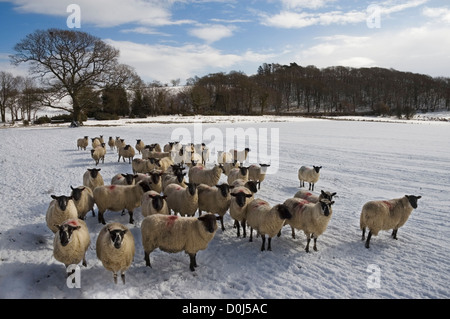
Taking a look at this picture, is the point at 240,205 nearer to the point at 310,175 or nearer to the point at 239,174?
the point at 239,174

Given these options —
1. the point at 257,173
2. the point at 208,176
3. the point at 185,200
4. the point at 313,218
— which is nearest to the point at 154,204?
the point at 185,200

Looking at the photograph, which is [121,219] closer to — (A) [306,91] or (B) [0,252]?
(B) [0,252]

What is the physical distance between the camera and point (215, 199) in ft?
27.7

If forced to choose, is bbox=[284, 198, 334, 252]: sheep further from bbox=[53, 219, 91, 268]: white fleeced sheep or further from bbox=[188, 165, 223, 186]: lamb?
bbox=[53, 219, 91, 268]: white fleeced sheep

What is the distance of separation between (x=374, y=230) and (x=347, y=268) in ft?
5.15

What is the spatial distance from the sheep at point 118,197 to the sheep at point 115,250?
2.61 metres

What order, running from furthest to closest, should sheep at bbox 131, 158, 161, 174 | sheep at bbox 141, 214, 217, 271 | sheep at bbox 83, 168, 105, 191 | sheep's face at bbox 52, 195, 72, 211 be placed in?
1. sheep at bbox 131, 158, 161, 174
2. sheep at bbox 83, 168, 105, 191
3. sheep's face at bbox 52, 195, 72, 211
4. sheep at bbox 141, 214, 217, 271

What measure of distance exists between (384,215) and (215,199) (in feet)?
14.8

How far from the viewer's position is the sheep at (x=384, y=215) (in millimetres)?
7086

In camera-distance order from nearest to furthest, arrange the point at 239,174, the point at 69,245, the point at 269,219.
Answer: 1. the point at 69,245
2. the point at 269,219
3. the point at 239,174

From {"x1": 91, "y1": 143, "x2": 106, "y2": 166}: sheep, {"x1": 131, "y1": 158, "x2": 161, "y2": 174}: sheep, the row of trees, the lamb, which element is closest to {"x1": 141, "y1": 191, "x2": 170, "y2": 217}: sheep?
the lamb

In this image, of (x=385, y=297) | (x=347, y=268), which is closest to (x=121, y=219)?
(x=347, y=268)

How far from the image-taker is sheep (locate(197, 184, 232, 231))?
324 inches

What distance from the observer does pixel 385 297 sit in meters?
5.29
